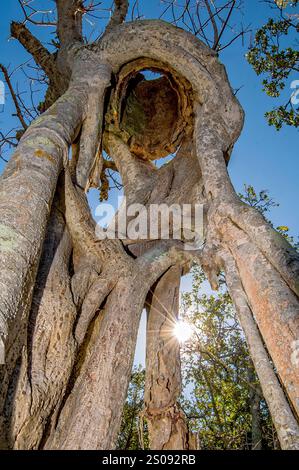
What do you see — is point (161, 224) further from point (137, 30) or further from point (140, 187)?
point (137, 30)

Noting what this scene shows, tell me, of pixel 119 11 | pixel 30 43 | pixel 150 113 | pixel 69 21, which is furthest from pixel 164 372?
pixel 119 11

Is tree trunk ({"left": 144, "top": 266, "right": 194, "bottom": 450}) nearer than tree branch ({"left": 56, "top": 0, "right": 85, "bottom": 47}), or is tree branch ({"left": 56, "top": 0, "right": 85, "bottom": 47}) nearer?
tree trunk ({"left": 144, "top": 266, "right": 194, "bottom": 450})

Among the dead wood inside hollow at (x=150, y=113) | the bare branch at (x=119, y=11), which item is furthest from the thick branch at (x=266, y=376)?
the bare branch at (x=119, y=11)

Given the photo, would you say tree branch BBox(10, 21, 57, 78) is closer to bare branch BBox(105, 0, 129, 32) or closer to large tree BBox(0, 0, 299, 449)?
large tree BBox(0, 0, 299, 449)

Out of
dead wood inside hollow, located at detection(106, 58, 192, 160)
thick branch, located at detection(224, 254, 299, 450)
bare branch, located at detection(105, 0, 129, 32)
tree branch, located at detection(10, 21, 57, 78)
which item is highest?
bare branch, located at detection(105, 0, 129, 32)

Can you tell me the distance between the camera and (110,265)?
299 cm

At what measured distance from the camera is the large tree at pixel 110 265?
1.80m

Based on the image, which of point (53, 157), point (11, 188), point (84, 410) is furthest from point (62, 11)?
point (84, 410)

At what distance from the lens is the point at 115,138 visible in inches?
211

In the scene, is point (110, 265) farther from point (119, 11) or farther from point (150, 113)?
point (119, 11)

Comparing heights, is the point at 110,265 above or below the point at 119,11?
below

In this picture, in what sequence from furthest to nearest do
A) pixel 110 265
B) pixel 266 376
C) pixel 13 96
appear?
pixel 13 96 < pixel 110 265 < pixel 266 376

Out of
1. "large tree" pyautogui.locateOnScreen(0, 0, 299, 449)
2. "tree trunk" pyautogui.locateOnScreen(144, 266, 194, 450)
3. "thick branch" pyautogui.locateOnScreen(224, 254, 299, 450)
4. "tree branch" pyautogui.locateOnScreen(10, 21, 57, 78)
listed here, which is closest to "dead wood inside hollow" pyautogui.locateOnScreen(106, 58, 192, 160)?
"large tree" pyautogui.locateOnScreen(0, 0, 299, 449)

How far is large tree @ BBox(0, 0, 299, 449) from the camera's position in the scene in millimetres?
1803
